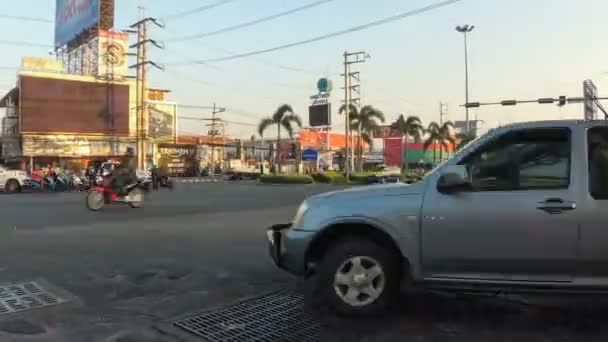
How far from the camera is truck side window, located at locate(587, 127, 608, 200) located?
4469 millimetres

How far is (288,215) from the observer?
1479cm

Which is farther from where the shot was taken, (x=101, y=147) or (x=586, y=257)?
(x=101, y=147)

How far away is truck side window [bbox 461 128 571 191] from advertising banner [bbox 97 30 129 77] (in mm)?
64290

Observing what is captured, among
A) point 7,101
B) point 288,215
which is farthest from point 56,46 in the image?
point 288,215

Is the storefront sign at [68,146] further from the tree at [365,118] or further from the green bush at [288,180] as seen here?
the tree at [365,118]

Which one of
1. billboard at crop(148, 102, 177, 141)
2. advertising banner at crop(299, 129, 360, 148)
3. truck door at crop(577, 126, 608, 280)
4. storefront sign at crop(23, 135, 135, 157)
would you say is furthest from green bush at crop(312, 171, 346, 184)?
truck door at crop(577, 126, 608, 280)

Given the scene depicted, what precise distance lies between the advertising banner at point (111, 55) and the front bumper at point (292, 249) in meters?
63.3

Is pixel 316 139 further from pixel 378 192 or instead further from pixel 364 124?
pixel 378 192

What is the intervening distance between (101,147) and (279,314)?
60.5 m

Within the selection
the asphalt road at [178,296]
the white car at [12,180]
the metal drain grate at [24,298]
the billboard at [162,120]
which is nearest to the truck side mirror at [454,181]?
the asphalt road at [178,296]

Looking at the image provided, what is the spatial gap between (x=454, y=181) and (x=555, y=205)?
0.81 metres

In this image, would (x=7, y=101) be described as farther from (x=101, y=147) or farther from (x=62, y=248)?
(x=62, y=248)

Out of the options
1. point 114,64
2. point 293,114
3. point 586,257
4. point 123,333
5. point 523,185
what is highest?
point 114,64

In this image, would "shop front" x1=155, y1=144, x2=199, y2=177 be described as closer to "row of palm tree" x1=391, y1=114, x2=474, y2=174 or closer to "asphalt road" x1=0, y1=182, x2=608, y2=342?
"row of palm tree" x1=391, y1=114, x2=474, y2=174
